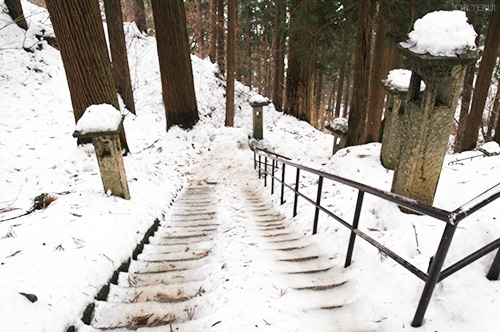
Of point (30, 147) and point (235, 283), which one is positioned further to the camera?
point (30, 147)

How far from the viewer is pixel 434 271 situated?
1.61 metres

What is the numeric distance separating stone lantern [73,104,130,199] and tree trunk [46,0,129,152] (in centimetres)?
148

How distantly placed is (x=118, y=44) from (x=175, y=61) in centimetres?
343

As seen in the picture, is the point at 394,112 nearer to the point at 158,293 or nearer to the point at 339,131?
the point at 339,131

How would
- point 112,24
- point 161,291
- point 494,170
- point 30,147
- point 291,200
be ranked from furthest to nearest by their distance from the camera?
point 112,24, point 30,147, point 291,200, point 494,170, point 161,291

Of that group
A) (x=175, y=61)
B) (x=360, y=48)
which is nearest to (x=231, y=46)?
(x=175, y=61)

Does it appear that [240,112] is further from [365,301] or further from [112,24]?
[365,301]

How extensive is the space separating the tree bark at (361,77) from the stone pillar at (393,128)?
1.22 metres

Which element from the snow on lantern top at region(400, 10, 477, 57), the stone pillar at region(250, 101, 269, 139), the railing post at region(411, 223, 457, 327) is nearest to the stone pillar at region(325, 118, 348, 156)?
the stone pillar at region(250, 101, 269, 139)

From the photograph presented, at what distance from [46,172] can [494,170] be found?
7988 mm

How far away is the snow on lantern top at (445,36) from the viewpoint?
252cm

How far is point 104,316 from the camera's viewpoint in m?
2.22

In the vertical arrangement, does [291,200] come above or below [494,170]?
below

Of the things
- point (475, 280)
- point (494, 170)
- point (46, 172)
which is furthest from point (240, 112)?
point (475, 280)
